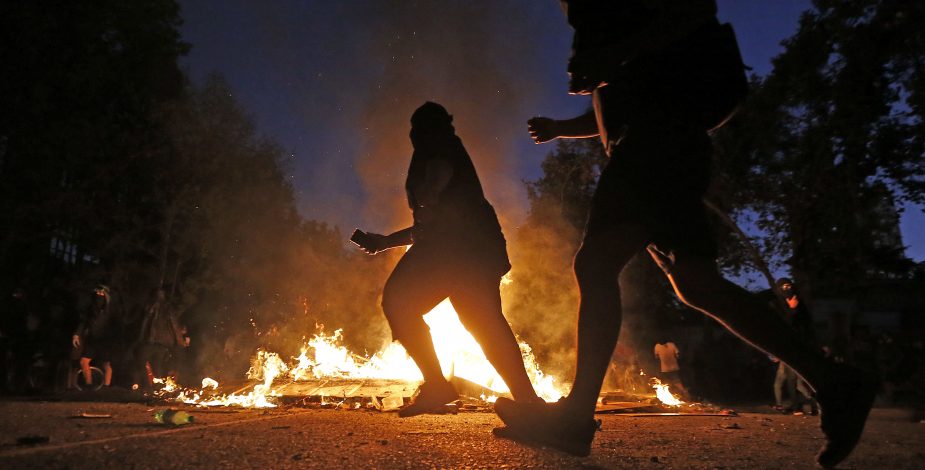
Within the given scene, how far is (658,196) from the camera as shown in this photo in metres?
2.44

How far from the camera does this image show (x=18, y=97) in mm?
12266

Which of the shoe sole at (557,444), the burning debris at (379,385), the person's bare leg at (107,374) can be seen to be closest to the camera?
the shoe sole at (557,444)

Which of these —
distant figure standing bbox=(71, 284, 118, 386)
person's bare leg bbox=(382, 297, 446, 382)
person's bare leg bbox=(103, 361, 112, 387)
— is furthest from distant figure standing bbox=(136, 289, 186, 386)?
person's bare leg bbox=(382, 297, 446, 382)

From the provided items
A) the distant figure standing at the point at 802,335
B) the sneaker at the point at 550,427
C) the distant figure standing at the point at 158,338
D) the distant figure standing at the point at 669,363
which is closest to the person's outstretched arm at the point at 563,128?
the sneaker at the point at 550,427

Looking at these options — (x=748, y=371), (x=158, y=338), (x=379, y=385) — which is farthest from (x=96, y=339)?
(x=748, y=371)

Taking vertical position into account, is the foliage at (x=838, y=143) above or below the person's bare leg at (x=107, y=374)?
above

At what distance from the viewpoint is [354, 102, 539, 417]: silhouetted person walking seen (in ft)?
10.8

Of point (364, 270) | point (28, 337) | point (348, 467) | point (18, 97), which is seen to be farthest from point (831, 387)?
point (364, 270)

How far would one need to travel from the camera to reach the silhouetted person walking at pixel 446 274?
10.8ft

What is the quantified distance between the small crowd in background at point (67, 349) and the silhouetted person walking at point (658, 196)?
9.55m

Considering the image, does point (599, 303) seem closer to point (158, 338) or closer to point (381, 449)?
point (381, 449)

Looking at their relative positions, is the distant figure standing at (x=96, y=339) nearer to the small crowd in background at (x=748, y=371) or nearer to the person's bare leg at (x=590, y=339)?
the small crowd in background at (x=748, y=371)

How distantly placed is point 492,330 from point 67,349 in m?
10.0

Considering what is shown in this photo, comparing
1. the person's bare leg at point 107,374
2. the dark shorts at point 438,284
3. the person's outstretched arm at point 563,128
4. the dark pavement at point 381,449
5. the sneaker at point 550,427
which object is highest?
the person's outstretched arm at point 563,128
